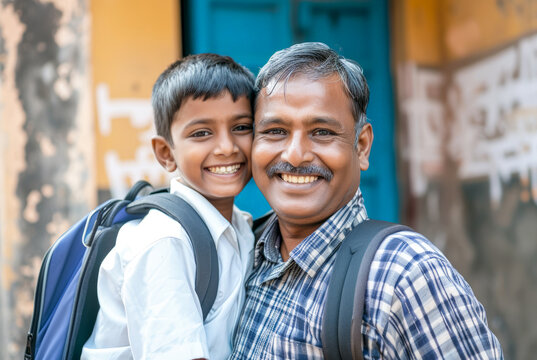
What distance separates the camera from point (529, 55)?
11.2 ft

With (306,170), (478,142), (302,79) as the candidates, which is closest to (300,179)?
(306,170)

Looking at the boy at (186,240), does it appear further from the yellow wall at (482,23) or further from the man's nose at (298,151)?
the yellow wall at (482,23)

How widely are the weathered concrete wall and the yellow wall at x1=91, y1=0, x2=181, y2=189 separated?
0.24 feet

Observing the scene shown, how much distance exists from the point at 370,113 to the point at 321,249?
2.71 metres

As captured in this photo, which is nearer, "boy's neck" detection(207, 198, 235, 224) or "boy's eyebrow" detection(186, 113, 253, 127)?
"boy's eyebrow" detection(186, 113, 253, 127)

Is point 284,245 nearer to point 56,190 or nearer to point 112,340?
point 112,340

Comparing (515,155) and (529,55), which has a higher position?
(529,55)

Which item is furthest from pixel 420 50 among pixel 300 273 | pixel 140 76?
pixel 300 273

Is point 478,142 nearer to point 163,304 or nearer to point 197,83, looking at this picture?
point 197,83

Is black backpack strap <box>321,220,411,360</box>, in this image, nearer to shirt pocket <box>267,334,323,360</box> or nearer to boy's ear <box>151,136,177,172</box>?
shirt pocket <box>267,334,323,360</box>

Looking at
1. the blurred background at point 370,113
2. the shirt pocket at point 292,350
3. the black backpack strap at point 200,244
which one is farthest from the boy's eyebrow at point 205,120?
the blurred background at point 370,113

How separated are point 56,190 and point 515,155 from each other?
2759 mm

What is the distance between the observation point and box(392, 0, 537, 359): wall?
346 cm

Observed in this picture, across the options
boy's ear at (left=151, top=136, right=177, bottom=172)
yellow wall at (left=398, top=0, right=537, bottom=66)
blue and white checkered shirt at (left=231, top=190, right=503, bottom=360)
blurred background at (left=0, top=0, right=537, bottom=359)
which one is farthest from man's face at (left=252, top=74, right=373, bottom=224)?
yellow wall at (left=398, top=0, right=537, bottom=66)
